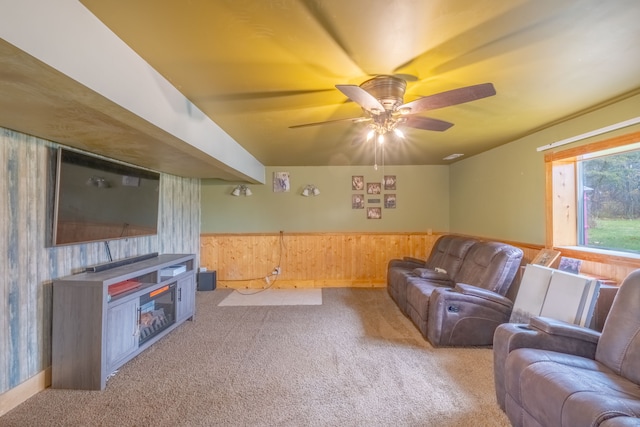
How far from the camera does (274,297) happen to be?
194 inches

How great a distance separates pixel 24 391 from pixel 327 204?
14.5 ft

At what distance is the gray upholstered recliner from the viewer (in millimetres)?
1396

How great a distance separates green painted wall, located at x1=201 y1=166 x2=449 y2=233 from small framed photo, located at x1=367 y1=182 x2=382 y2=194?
76 millimetres

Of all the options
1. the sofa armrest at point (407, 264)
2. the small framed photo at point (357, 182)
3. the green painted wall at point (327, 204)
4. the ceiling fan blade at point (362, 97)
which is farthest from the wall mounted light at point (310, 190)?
the ceiling fan blade at point (362, 97)

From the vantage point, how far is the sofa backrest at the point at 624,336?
1.71 m

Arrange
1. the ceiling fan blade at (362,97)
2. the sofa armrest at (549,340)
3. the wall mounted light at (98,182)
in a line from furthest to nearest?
1. the wall mounted light at (98,182)
2. the sofa armrest at (549,340)
3. the ceiling fan blade at (362,97)

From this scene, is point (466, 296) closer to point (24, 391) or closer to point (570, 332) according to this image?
point (570, 332)

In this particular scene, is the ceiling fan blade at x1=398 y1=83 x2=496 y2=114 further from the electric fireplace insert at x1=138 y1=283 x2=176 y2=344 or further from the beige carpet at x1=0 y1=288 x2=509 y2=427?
the electric fireplace insert at x1=138 y1=283 x2=176 y2=344

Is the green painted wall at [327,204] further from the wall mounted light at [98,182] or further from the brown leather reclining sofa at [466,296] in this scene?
the wall mounted light at [98,182]

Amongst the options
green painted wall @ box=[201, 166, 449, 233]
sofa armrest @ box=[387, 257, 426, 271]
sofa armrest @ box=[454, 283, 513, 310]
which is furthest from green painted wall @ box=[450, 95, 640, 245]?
sofa armrest @ box=[387, 257, 426, 271]

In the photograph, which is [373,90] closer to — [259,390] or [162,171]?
[259,390]

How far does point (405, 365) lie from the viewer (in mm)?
2682

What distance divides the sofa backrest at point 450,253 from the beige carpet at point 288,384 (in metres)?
1.17

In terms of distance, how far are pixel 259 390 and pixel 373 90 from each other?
2.35 metres
